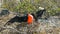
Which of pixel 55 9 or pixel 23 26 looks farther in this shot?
pixel 55 9

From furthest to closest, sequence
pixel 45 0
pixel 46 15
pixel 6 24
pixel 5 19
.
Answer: pixel 45 0
pixel 46 15
pixel 5 19
pixel 6 24

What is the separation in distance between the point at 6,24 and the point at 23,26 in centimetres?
44

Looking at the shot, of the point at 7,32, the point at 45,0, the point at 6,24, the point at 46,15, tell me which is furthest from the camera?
the point at 45,0

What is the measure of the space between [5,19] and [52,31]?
1.40 metres

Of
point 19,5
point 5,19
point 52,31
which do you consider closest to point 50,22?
point 52,31

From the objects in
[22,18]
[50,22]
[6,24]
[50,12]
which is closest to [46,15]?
[50,12]

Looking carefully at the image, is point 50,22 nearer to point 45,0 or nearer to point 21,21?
point 21,21

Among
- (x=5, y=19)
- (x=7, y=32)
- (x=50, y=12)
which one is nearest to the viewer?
(x=7, y=32)

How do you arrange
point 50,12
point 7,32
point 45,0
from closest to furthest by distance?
point 7,32, point 50,12, point 45,0

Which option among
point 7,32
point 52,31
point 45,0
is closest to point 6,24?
point 7,32

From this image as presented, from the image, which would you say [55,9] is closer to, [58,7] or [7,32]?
[58,7]

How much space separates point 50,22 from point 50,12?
4.57 ft

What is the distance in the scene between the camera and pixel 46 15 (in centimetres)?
612

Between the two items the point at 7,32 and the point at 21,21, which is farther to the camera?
the point at 21,21
